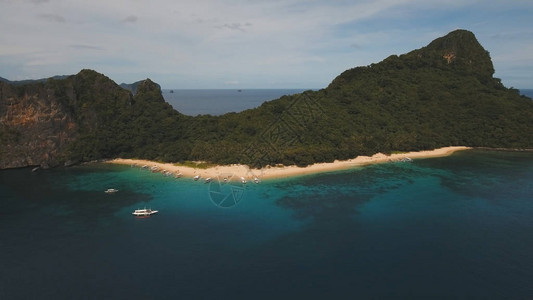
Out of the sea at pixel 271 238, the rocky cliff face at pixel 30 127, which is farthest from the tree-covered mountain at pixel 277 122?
the sea at pixel 271 238

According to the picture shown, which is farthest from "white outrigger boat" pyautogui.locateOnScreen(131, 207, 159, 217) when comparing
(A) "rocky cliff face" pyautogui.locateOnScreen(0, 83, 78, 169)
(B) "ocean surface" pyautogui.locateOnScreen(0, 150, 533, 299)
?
(A) "rocky cliff face" pyautogui.locateOnScreen(0, 83, 78, 169)

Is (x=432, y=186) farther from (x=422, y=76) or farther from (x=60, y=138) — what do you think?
(x=60, y=138)

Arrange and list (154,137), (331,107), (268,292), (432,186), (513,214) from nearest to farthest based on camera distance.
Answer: (268,292) < (513,214) < (432,186) < (154,137) < (331,107)

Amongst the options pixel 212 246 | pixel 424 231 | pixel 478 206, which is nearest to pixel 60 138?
pixel 212 246

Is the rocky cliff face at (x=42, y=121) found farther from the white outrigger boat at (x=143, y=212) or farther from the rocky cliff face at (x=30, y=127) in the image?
the white outrigger boat at (x=143, y=212)

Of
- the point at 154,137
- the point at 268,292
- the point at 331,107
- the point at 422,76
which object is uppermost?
the point at 422,76

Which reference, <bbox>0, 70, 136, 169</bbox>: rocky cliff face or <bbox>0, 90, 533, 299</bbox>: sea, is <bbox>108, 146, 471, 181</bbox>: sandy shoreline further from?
<bbox>0, 70, 136, 169</bbox>: rocky cliff face
